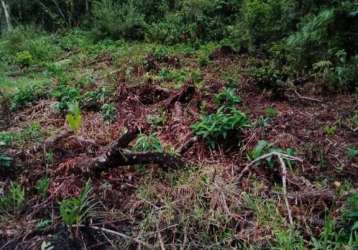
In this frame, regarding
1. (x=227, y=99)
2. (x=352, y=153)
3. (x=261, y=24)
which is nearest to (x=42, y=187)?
(x=227, y=99)

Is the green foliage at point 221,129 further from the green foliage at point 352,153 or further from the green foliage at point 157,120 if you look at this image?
the green foliage at point 352,153

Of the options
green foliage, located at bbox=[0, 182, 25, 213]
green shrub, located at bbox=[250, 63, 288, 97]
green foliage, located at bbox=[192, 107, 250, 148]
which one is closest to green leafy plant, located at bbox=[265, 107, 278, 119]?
green foliage, located at bbox=[192, 107, 250, 148]

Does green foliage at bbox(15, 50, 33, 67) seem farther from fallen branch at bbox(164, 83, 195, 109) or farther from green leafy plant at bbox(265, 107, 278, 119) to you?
green leafy plant at bbox(265, 107, 278, 119)

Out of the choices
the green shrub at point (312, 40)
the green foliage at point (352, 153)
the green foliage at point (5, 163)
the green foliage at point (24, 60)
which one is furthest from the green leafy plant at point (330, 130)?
the green foliage at point (24, 60)

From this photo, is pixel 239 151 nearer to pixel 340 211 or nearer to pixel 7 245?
pixel 340 211

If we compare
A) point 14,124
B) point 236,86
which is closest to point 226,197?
point 236,86

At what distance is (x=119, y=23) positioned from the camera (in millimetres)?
8789

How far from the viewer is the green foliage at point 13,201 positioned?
2.23 m

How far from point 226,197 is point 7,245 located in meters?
1.26

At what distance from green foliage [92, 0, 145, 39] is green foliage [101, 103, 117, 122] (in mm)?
5301

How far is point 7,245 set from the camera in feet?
6.45

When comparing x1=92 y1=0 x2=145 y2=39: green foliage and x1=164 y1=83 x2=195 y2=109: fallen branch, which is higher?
x1=164 y1=83 x2=195 y2=109: fallen branch

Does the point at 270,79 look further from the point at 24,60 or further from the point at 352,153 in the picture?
the point at 24,60

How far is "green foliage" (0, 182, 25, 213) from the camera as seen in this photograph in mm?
2229
